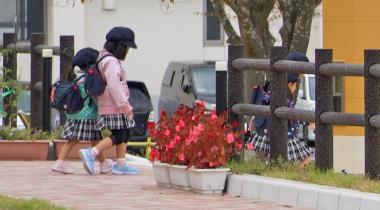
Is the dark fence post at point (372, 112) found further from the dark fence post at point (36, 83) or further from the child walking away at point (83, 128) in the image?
the dark fence post at point (36, 83)

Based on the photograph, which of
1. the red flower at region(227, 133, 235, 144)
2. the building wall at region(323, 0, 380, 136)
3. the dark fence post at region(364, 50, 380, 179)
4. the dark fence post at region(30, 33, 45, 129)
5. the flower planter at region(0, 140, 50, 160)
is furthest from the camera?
the dark fence post at region(30, 33, 45, 129)

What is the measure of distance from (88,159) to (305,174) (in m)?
3.10

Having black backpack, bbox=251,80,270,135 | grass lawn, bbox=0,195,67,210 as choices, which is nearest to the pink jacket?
black backpack, bbox=251,80,270,135

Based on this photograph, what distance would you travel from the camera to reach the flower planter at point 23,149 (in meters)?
15.6

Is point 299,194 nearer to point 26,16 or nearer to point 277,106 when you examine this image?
point 277,106

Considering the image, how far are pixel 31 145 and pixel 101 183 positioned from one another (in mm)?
3005

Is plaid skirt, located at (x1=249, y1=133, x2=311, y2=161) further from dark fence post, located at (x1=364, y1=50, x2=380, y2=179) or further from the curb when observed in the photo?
dark fence post, located at (x1=364, y1=50, x2=380, y2=179)

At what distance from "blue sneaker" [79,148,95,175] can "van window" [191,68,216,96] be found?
1097 centimetres

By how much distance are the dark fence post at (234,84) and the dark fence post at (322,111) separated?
4.34ft

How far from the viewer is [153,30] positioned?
3309 centimetres

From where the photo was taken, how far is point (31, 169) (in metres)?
14.4

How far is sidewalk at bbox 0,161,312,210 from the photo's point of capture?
35.7 feet

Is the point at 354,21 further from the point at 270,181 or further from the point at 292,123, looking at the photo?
the point at 270,181

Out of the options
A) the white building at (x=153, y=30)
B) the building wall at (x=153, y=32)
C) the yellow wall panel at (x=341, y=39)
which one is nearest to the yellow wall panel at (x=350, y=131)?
the yellow wall panel at (x=341, y=39)
